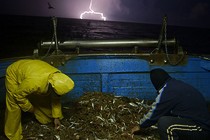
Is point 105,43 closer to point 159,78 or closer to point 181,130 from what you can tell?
point 159,78

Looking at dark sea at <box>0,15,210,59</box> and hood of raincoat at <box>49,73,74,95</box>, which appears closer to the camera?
hood of raincoat at <box>49,73,74,95</box>

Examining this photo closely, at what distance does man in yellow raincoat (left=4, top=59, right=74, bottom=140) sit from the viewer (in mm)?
5227

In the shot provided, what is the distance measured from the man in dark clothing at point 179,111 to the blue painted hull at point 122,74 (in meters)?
3.18

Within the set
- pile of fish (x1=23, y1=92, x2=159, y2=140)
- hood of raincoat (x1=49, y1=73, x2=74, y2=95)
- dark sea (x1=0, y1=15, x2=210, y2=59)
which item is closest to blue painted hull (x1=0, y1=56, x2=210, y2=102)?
pile of fish (x1=23, y1=92, x2=159, y2=140)

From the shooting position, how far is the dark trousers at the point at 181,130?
4.61 m

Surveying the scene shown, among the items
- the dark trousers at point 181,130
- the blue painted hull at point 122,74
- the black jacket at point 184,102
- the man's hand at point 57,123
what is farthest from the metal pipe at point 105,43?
the dark trousers at point 181,130

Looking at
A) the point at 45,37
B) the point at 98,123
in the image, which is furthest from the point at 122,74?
the point at 45,37

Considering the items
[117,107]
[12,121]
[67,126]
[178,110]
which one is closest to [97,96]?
[117,107]

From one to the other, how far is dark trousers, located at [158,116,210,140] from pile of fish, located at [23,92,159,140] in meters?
1.11

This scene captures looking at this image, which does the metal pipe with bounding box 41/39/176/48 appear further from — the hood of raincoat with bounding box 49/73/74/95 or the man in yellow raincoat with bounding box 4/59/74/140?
the hood of raincoat with bounding box 49/73/74/95

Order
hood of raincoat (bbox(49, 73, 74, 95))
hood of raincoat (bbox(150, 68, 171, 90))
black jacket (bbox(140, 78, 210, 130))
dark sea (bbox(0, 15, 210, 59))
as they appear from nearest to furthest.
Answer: black jacket (bbox(140, 78, 210, 130)), hood of raincoat (bbox(150, 68, 171, 90)), hood of raincoat (bbox(49, 73, 74, 95)), dark sea (bbox(0, 15, 210, 59))

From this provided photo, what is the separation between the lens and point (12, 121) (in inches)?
226

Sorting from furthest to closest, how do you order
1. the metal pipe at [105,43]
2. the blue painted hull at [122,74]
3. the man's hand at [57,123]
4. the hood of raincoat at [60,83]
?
the metal pipe at [105,43], the blue painted hull at [122,74], the man's hand at [57,123], the hood of raincoat at [60,83]

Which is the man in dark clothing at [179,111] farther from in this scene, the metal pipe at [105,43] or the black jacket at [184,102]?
the metal pipe at [105,43]
